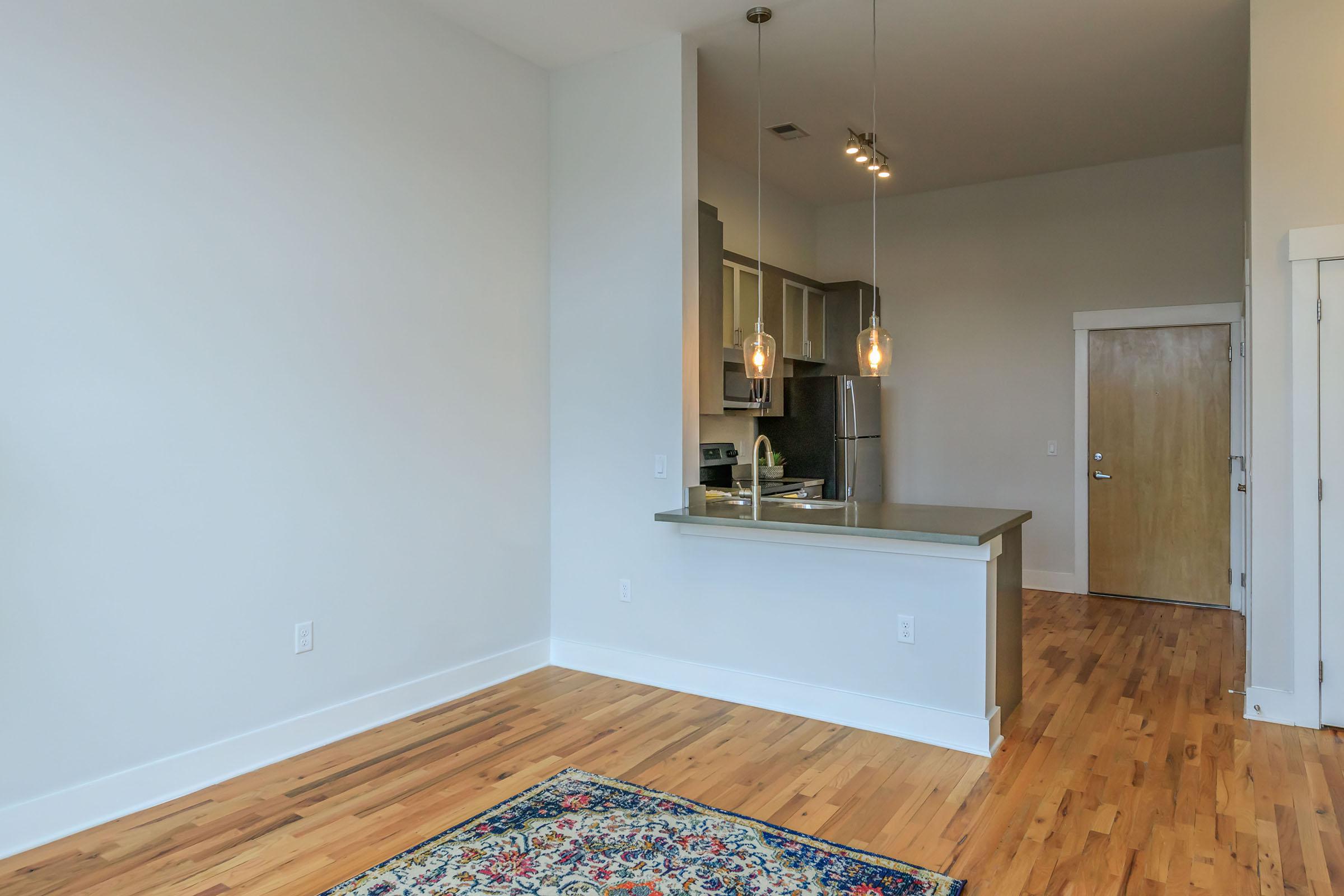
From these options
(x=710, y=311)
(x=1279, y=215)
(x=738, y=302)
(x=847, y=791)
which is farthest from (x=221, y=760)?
(x=1279, y=215)

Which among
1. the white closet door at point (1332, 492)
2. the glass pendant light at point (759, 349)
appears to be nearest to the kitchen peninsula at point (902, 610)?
the glass pendant light at point (759, 349)

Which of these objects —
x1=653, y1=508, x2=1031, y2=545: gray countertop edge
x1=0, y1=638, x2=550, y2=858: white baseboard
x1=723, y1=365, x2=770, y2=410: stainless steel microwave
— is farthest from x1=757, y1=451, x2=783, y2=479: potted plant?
x1=0, y1=638, x2=550, y2=858: white baseboard

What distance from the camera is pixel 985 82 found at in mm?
4383

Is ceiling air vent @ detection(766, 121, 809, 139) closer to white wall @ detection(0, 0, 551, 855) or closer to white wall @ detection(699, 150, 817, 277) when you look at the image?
white wall @ detection(699, 150, 817, 277)

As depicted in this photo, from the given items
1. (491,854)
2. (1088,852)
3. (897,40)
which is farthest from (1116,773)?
(897,40)

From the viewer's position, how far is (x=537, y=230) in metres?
4.28

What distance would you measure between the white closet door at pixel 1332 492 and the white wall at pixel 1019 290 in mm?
2428

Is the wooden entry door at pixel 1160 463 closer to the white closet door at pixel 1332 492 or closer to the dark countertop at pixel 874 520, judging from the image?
the white closet door at pixel 1332 492

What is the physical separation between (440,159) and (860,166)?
330 centimetres

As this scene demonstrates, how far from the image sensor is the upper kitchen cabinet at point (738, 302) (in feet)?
16.6

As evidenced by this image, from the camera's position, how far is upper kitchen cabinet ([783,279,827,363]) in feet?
19.2

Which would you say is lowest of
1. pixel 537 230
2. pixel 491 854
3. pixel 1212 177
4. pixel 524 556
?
pixel 491 854

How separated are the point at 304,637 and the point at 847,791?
6.96 feet

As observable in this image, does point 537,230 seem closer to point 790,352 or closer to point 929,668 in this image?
point 790,352
